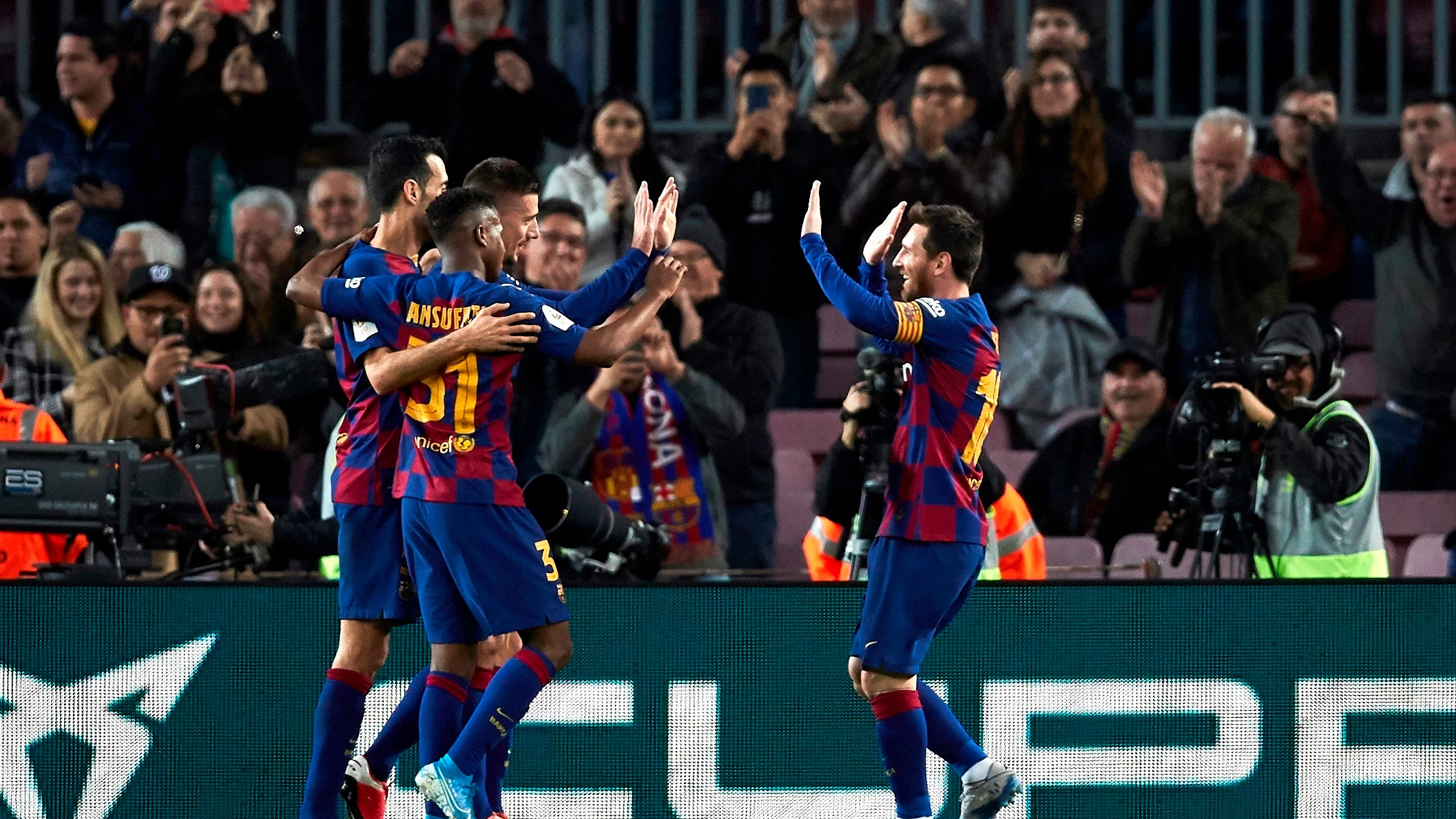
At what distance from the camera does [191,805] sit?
20.4ft

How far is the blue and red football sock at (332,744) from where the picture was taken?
5832 millimetres

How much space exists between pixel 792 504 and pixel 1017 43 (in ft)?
10.8

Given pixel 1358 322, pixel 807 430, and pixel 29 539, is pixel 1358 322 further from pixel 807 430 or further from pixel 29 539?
pixel 29 539

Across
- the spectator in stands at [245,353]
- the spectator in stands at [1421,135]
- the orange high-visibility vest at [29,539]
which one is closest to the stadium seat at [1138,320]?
the spectator in stands at [1421,135]

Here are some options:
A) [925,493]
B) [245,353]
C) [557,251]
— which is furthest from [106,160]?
[925,493]

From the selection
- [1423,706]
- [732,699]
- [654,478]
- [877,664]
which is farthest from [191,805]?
[1423,706]

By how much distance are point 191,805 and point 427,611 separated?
3.47 feet

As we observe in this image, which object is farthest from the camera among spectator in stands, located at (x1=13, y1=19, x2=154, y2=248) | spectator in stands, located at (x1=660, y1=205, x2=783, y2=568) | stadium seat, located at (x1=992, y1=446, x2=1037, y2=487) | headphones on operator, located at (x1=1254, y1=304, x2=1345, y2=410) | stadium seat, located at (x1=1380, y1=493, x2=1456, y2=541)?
spectator in stands, located at (x1=13, y1=19, x2=154, y2=248)

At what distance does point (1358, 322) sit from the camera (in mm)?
10266

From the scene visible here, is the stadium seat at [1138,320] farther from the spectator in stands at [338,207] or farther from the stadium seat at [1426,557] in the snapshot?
the spectator in stands at [338,207]

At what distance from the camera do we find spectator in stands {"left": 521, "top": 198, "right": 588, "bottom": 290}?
8.56 metres

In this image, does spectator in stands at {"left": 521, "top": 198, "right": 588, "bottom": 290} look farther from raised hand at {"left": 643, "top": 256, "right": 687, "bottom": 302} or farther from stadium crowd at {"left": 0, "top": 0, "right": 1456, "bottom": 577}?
raised hand at {"left": 643, "top": 256, "right": 687, "bottom": 302}

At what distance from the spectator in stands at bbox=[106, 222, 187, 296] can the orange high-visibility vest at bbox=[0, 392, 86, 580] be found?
171 cm

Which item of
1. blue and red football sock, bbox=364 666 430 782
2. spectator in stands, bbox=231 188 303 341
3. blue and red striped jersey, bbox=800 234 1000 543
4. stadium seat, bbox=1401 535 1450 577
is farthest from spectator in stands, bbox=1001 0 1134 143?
blue and red football sock, bbox=364 666 430 782
